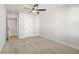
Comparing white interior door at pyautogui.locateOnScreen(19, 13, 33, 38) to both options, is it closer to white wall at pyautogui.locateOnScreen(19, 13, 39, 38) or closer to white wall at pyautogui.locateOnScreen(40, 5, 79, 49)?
white wall at pyautogui.locateOnScreen(19, 13, 39, 38)

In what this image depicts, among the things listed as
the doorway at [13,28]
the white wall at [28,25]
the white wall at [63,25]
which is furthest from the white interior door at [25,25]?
the doorway at [13,28]

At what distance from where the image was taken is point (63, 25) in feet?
10.4

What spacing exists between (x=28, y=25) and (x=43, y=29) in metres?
0.48

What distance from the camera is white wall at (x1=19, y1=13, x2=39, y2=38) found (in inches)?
93.4

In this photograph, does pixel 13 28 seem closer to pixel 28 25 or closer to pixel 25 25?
pixel 25 25

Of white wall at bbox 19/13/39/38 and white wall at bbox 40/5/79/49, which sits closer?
white wall at bbox 19/13/39/38

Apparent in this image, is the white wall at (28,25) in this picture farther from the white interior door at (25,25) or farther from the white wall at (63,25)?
the white wall at (63,25)

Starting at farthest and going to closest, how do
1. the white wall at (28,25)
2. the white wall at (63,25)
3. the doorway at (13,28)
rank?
the doorway at (13,28) < the white wall at (63,25) < the white wall at (28,25)

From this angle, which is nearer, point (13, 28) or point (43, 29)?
point (43, 29)

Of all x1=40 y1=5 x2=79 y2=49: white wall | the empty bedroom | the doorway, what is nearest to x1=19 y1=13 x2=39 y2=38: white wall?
the empty bedroom

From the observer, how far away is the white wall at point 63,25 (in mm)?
2562

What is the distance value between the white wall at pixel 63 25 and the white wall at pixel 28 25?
19 cm

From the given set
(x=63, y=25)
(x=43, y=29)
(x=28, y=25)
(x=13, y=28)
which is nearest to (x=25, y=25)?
(x=28, y=25)
